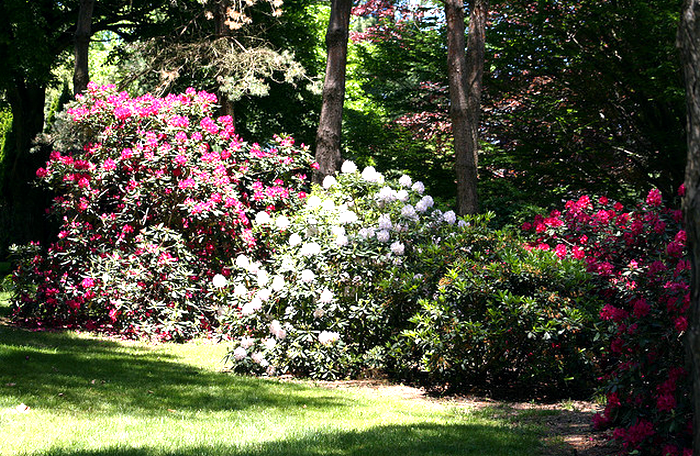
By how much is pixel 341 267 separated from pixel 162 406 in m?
2.93

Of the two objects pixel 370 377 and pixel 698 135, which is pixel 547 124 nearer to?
pixel 370 377

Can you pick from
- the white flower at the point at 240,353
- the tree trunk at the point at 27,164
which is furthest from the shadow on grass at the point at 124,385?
the tree trunk at the point at 27,164

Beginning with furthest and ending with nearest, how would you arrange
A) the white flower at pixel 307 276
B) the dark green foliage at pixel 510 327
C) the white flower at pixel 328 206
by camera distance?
the white flower at pixel 328 206 → the white flower at pixel 307 276 → the dark green foliage at pixel 510 327

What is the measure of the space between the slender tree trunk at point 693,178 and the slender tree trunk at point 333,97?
8.30 m

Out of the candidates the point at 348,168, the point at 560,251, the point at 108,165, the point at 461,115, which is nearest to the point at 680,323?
the point at 560,251

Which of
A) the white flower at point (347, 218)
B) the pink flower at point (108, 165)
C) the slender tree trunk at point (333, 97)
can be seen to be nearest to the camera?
the white flower at point (347, 218)

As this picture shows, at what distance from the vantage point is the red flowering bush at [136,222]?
1061 centimetres

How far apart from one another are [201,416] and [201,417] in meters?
0.04

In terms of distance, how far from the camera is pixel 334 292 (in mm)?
8148

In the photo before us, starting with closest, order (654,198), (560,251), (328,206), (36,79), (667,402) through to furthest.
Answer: (667,402)
(654,198)
(560,251)
(328,206)
(36,79)

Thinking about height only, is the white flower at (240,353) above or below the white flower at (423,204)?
below

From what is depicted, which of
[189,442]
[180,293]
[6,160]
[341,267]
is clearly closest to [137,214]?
[180,293]

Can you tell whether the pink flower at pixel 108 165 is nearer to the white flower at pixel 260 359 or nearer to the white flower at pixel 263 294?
the white flower at pixel 263 294

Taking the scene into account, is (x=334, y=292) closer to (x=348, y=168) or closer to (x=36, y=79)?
(x=348, y=168)
